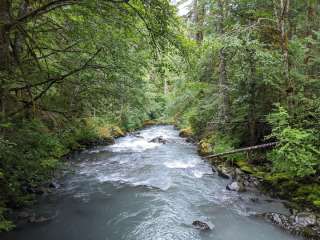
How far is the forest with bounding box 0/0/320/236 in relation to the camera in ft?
14.4

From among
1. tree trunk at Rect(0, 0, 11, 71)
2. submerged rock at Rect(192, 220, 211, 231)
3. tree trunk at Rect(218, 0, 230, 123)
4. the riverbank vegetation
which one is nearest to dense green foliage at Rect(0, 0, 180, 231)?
tree trunk at Rect(0, 0, 11, 71)

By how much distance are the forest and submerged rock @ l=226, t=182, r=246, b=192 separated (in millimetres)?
712

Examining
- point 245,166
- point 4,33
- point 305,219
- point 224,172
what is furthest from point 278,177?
point 4,33

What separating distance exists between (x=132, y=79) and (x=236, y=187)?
4226mm

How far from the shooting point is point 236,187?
25.1 feet

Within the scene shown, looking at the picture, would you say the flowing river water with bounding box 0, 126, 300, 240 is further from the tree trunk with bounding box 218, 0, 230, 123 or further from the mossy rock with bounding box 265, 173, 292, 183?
the tree trunk with bounding box 218, 0, 230, 123

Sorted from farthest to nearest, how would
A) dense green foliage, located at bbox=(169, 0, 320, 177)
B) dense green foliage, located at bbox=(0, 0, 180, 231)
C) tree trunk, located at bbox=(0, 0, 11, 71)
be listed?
dense green foliage, located at bbox=(169, 0, 320, 177) < dense green foliage, located at bbox=(0, 0, 180, 231) < tree trunk, located at bbox=(0, 0, 11, 71)

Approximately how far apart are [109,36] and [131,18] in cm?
54

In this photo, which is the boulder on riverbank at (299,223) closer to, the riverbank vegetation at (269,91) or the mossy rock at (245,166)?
the riverbank vegetation at (269,91)

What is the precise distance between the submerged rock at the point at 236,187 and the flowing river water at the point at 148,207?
9.0 inches

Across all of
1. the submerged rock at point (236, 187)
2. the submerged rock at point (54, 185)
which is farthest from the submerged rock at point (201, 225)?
the submerged rock at point (54, 185)

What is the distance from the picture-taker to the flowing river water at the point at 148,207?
17.8 ft

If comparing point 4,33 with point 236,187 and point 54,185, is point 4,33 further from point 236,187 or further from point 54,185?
point 236,187

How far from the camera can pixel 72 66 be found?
5.78 metres
